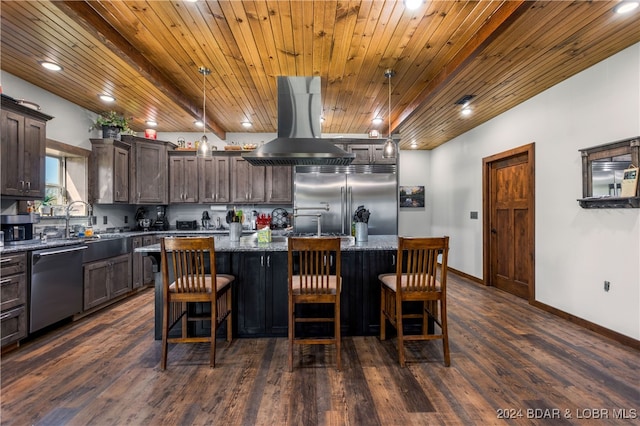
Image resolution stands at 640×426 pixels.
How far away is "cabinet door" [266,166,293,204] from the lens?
5820mm

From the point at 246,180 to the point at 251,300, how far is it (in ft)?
10.8

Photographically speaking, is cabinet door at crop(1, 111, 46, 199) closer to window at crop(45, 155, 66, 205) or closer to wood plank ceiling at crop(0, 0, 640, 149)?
wood plank ceiling at crop(0, 0, 640, 149)

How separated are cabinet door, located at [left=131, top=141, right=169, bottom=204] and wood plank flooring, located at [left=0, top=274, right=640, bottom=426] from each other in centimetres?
275

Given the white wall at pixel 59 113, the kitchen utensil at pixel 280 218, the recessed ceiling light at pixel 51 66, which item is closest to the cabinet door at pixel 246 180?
the kitchen utensil at pixel 280 218

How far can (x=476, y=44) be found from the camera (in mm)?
2850

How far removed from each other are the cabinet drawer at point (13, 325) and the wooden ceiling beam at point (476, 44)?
503 centimetres

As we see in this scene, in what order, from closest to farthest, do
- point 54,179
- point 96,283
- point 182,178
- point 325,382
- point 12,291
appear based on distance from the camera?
point 325,382
point 12,291
point 96,283
point 54,179
point 182,178

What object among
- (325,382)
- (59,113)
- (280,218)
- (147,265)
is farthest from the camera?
(280,218)

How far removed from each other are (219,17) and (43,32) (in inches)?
64.5

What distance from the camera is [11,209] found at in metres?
3.47

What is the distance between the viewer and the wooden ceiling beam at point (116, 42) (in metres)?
2.37

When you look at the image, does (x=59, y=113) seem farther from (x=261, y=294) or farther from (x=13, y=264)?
(x=261, y=294)

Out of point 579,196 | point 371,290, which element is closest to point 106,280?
point 371,290

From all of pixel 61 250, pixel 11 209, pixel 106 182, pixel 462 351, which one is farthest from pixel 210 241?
pixel 106 182
